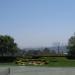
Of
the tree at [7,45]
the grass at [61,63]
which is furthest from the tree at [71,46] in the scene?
the tree at [7,45]

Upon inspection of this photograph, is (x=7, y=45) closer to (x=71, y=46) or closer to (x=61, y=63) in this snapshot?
(x=71, y=46)

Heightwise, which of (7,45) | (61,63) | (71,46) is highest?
(7,45)

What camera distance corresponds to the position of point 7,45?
41.5 meters

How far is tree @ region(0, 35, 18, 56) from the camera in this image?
41.3 metres

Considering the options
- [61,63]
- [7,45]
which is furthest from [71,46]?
[61,63]

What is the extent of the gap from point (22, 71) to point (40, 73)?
71 centimetres

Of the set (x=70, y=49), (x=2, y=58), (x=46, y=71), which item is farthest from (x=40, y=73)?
(x=70, y=49)

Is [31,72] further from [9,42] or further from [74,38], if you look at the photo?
[74,38]

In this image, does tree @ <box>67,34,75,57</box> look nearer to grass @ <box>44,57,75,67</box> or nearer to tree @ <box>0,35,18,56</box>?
grass @ <box>44,57,75,67</box>

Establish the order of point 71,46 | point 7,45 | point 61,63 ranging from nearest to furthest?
1. point 61,63
2. point 7,45
3. point 71,46

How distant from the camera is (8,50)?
1652 inches

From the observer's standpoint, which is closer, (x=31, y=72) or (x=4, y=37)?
(x=31, y=72)

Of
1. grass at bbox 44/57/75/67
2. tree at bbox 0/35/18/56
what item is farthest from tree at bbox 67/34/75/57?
tree at bbox 0/35/18/56

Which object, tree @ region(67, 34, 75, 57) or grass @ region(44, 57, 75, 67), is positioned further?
tree @ region(67, 34, 75, 57)
